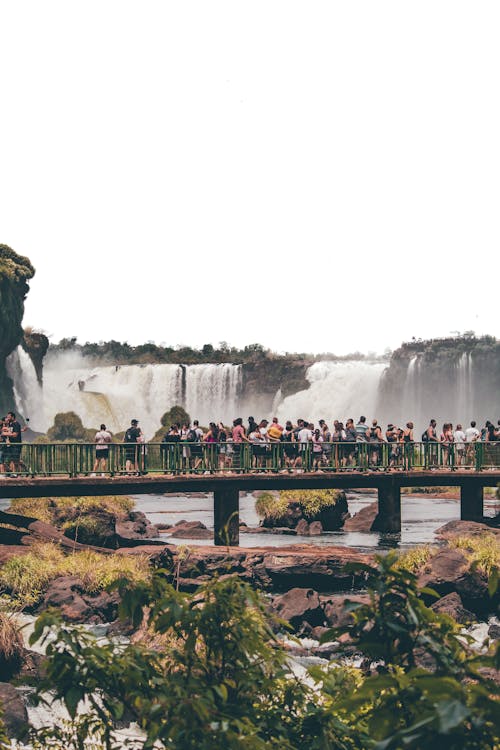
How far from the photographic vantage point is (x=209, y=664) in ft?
18.6

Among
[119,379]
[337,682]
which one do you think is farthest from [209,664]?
[119,379]

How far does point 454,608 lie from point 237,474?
410 inches

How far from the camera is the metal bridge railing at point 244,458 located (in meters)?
26.9

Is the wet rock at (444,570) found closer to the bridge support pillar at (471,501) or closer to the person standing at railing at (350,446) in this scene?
→ the person standing at railing at (350,446)

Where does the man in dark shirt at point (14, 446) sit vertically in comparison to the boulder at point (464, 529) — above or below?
above

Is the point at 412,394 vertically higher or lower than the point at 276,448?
higher

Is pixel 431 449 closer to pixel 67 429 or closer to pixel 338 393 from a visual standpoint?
pixel 338 393

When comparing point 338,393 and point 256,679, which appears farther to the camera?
point 338,393

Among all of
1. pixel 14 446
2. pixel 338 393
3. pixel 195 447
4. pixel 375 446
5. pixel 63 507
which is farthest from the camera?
pixel 338 393

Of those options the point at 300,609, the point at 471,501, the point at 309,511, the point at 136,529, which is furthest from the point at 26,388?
the point at 300,609

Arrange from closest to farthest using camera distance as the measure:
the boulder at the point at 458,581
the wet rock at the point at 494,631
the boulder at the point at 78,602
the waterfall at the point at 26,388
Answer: the wet rock at the point at 494,631 < the boulder at the point at 78,602 < the boulder at the point at 458,581 < the waterfall at the point at 26,388

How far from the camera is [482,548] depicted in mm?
22703

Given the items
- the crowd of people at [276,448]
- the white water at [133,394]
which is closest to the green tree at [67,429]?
the white water at [133,394]

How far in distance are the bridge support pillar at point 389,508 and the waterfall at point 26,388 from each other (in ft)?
197
